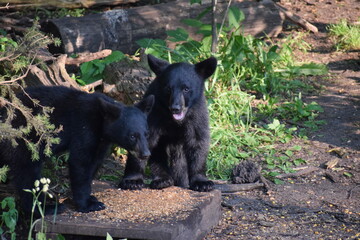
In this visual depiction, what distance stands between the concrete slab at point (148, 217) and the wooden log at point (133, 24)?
4.00m

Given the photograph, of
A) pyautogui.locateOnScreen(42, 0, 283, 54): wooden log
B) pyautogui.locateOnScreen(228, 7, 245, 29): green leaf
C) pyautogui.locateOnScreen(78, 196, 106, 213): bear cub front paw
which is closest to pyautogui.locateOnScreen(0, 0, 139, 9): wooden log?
pyautogui.locateOnScreen(42, 0, 283, 54): wooden log

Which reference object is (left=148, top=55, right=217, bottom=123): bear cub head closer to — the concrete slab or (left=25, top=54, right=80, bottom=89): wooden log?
the concrete slab

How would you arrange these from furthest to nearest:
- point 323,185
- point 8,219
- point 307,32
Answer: point 307,32 → point 323,185 → point 8,219

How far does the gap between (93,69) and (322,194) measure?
3.27 meters

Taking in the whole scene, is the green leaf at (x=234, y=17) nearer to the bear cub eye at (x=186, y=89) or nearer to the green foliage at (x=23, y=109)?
the bear cub eye at (x=186, y=89)

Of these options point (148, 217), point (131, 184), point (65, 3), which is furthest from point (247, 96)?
point (148, 217)

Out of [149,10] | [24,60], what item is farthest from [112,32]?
[24,60]

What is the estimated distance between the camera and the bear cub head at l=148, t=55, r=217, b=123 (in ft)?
18.8

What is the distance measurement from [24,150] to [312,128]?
4383mm

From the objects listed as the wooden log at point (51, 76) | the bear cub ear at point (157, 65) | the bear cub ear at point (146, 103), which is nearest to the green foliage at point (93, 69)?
the wooden log at point (51, 76)

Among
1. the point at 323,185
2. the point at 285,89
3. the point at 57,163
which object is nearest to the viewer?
the point at 57,163

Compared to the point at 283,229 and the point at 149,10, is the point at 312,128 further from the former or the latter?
the point at 149,10

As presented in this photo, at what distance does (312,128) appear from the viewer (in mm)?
8102

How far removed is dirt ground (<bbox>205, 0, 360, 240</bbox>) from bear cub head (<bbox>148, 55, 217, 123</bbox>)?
111cm
